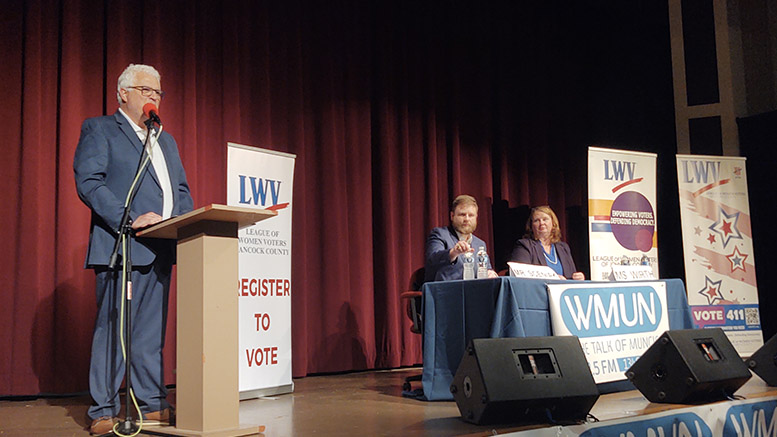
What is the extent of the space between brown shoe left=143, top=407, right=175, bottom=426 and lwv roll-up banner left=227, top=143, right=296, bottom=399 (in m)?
0.95

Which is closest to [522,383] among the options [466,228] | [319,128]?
[466,228]

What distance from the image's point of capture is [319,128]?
199 inches

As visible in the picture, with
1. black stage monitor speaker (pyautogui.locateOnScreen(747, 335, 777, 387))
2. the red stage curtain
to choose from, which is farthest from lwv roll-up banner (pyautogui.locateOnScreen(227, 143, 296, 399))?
black stage monitor speaker (pyautogui.locateOnScreen(747, 335, 777, 387))

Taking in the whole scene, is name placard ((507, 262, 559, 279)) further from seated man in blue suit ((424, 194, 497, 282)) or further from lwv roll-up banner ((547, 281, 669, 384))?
seated man in blue suit ((424, 194, 497, 282))

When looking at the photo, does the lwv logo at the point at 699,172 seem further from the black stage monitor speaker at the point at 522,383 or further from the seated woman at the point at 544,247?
the black stage monitor speaker at the point at 522,383

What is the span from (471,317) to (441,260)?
A: 61cm

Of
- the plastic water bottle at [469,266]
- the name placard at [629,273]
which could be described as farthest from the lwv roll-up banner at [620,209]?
the plastic water bottle at [469,266]

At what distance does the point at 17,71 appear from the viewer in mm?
3842

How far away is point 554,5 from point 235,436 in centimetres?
557

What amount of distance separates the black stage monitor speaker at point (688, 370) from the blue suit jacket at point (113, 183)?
6.83ft

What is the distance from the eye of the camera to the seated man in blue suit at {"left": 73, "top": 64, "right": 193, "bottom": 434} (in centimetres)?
254

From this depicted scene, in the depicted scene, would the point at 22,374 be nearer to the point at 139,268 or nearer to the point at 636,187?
the point at 139,268

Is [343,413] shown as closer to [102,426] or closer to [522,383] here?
[522,383]

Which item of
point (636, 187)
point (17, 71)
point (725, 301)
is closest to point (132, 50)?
point (17, 71)
